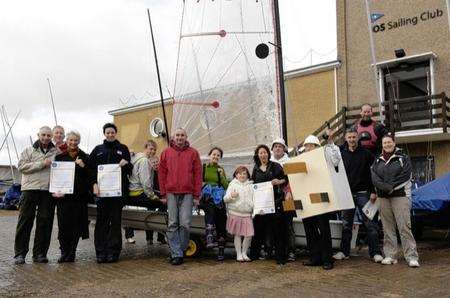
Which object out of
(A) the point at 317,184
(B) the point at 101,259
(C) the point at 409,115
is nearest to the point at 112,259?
(B) the point at 101,259

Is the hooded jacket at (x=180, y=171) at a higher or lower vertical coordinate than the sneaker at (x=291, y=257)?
higher

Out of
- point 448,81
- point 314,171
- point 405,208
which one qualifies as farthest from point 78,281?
point 448,81

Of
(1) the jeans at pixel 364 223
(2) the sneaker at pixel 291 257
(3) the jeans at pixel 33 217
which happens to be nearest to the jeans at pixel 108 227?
(3) the jeans at pixel 33 217

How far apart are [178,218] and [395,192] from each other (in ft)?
9.18

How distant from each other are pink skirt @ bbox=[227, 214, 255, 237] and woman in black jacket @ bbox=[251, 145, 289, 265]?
208 mm

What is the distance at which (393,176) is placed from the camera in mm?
6133

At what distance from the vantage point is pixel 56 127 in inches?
280

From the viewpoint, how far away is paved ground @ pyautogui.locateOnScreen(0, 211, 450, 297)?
490cm

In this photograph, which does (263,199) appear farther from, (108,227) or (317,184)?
(108,227)

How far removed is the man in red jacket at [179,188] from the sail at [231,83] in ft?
5.74

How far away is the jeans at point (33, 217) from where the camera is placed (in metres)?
6.77

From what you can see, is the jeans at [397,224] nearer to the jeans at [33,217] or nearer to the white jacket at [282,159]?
the white jacket at [282,159]

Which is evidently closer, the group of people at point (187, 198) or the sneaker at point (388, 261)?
the sneaker at point (388, 261)

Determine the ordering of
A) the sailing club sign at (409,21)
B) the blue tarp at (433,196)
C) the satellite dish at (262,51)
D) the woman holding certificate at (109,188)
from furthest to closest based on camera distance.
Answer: the sailing club sign at (409,21) → the satellite dish at (262,51) → the blue tarp at (433,196) → the woman holding certificate at (109,188)
